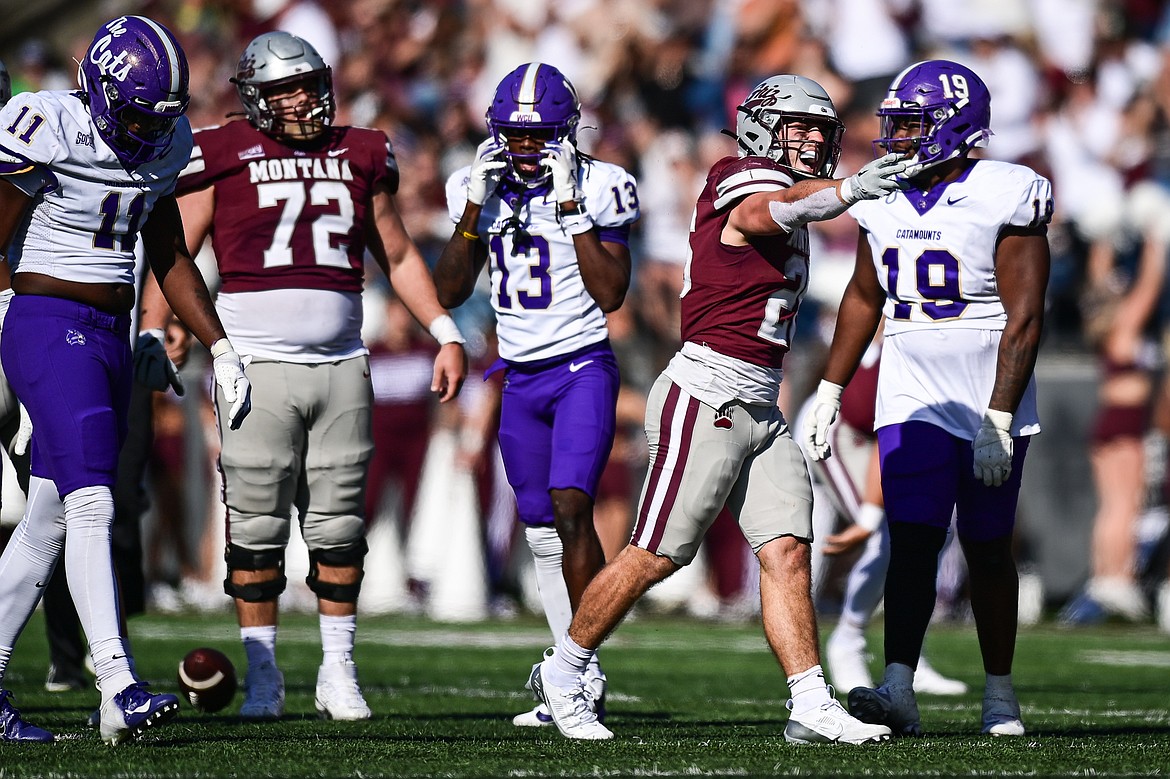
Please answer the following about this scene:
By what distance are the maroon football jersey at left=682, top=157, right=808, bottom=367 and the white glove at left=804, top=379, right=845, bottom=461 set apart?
0.25m

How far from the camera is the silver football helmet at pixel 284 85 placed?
584cm

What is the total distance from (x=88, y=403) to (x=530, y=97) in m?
1.82

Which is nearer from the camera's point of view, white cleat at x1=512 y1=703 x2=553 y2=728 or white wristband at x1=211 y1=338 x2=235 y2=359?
white wristband at x1=211 y1=338 x2=235 y2=359

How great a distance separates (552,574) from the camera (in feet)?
19.4

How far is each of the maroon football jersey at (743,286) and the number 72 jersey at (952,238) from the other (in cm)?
33

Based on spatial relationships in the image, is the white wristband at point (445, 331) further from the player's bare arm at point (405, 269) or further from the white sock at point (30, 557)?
the white sock at point (30, 557)

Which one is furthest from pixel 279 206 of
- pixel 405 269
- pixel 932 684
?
pixel 932 684

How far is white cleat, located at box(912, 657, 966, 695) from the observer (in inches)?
274

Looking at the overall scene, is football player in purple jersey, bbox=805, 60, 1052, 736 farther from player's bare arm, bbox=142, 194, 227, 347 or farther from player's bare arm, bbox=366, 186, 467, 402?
player's bare arm, bbox=142, 194, 227, 347

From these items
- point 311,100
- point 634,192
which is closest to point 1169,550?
point 634,192

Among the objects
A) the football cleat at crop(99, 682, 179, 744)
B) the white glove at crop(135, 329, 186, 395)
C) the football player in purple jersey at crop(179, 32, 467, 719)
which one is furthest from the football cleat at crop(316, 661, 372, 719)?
the football cleat at crop(99, 682, 179, 744)

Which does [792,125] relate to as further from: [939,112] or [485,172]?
[485,172]

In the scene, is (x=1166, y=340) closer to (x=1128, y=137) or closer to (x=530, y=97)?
(x=1128, y=137)

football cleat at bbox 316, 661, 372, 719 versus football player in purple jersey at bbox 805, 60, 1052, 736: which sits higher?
football player in purple jersey at bbox 805, 60, 1052, 736
